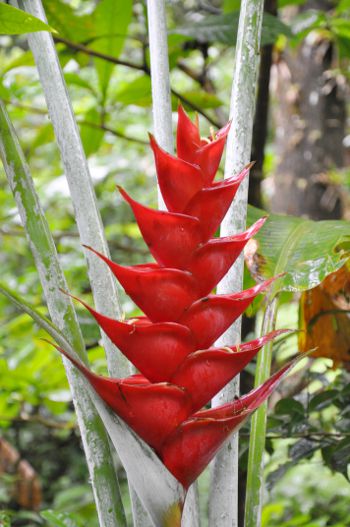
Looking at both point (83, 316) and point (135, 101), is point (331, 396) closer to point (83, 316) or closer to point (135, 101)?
point (83, 316)

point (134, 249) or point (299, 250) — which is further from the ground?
point (299, 250)

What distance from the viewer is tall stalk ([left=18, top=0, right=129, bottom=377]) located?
539mm

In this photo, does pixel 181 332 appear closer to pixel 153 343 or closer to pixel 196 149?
pixel 153 343

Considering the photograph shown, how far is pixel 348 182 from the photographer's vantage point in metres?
2.51

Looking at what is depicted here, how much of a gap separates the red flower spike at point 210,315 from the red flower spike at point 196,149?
0.30 feet

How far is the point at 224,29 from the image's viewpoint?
104 cm

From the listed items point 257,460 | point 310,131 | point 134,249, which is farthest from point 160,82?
point 310,131

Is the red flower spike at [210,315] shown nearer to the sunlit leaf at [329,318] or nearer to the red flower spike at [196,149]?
the red flower spike at [196,149]

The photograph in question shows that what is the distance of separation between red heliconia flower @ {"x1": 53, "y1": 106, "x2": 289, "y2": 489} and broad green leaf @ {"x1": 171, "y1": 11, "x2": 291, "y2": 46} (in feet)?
1.96

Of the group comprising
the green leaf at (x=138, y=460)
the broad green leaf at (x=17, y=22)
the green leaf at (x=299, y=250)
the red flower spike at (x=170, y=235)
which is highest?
the broad green leaf at (x=17, y=22)

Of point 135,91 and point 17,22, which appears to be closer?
point 17,22

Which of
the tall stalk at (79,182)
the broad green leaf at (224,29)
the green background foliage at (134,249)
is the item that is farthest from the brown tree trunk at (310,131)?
the tall stalk at (79,182)

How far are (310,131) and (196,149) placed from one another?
234 cm

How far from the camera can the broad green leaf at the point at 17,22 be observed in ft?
1.60
